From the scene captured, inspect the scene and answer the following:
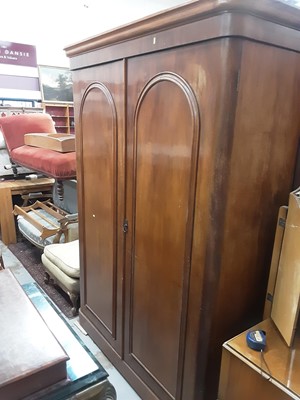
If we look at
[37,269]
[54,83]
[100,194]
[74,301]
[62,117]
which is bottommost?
[37,269]

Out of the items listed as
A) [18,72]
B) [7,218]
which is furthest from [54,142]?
[18,72]

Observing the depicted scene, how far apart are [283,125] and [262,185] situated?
224 mm

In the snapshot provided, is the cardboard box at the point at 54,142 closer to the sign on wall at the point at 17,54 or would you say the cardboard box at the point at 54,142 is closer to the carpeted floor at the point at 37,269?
the carpeted floor at the point at 37,269

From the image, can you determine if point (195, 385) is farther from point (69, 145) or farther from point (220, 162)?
point (69, 145)

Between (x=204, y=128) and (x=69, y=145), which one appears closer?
(x=204, y=128)

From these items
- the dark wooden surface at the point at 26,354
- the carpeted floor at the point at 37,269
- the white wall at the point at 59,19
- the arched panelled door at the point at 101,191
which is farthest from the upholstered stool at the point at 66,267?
the white wall at the point at 59,19

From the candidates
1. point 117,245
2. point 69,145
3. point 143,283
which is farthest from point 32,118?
point 143,283

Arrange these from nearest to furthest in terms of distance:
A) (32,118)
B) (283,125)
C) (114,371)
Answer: (283,125)
(114,371)
(32,118)

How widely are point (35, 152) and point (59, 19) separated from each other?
4.91 meters

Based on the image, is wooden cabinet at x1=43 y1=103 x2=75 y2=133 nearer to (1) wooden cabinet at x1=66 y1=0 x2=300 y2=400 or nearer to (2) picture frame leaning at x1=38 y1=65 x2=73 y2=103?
(2) picture frame leaning at x1=38 y1=65 x2=73 y2=103

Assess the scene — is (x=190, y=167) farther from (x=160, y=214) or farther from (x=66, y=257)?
(x=66, y=257)

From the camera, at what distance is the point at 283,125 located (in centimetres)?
107

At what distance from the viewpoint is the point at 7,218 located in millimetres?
3529

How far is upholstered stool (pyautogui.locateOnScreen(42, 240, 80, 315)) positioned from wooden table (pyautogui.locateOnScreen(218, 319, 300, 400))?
1401mm
